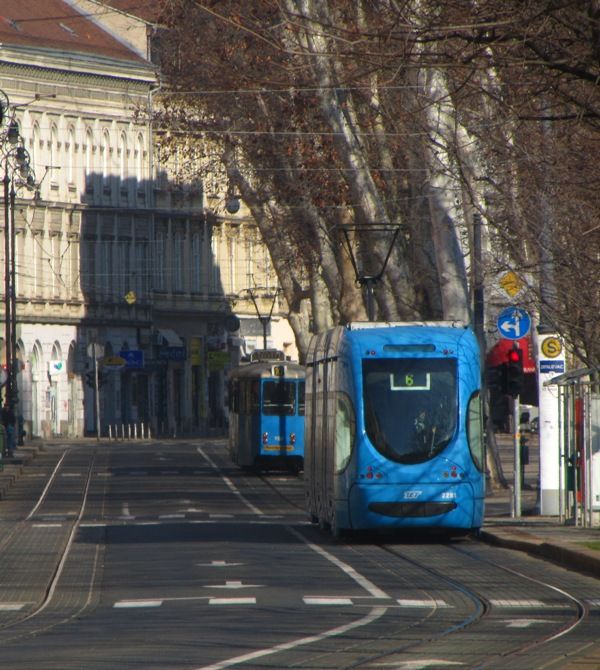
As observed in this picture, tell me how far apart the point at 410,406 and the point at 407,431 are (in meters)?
0.35

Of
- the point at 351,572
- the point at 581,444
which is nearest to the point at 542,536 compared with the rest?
the point at 581,444

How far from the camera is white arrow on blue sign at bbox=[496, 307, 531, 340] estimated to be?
102ft

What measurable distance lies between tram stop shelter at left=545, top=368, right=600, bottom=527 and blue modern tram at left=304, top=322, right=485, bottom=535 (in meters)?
1.36

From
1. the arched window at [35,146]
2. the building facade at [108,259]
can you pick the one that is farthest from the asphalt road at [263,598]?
the arched window at [35,146]

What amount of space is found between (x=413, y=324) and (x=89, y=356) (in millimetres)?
58971

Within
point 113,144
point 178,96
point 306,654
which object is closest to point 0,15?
A: point 113,144

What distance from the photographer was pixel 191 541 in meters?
27.7

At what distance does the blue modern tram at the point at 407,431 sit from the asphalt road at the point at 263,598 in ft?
1.69

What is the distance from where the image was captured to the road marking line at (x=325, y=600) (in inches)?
719

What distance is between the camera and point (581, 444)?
28297mm

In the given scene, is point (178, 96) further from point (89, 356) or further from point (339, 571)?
point (89, 356)

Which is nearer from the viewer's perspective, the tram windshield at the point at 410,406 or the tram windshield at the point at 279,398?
the tram windshield at the point at 410,406

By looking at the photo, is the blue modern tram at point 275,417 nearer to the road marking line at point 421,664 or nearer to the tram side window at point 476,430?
the tram side window at point 476,430

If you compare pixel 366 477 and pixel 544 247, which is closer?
pixel 366 477
